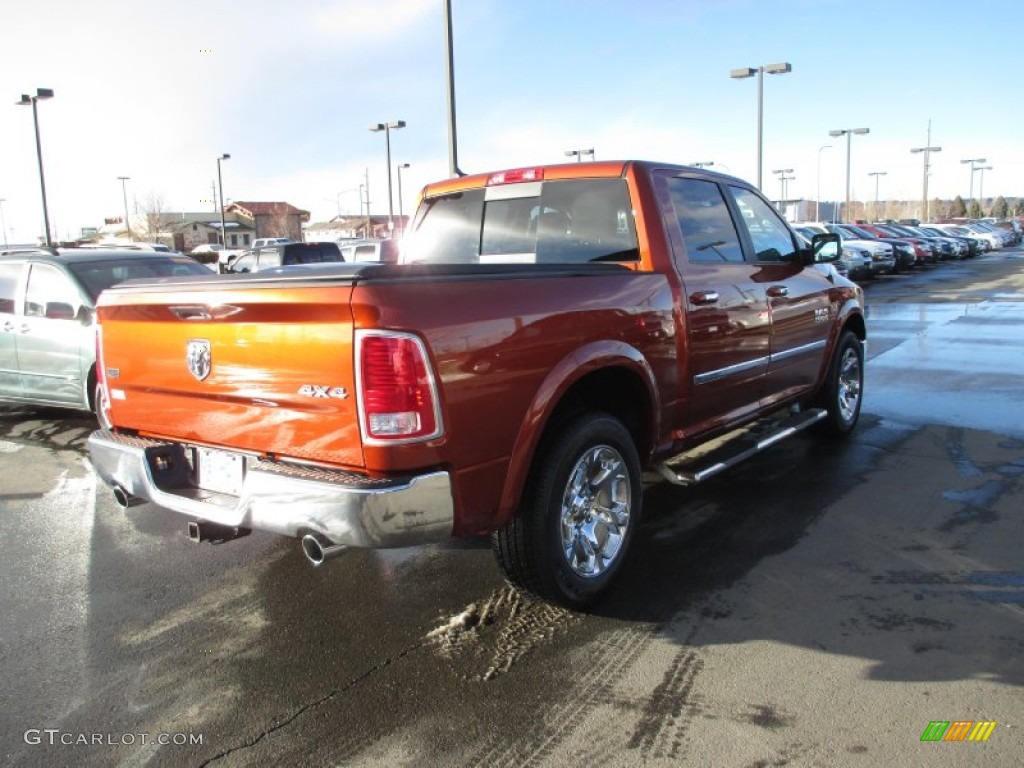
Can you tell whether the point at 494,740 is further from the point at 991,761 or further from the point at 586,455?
the point at 991,761

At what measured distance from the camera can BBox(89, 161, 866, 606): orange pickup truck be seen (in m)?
2.84

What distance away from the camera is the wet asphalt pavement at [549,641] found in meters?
2.72

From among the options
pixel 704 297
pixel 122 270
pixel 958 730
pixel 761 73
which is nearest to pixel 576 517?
pixel 704 297

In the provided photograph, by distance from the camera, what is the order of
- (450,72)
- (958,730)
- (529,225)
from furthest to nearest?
(450,72)
(529,225)
(958,730)

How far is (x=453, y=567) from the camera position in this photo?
4172 mm

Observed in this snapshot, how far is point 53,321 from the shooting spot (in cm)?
711

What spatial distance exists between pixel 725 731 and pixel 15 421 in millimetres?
7908

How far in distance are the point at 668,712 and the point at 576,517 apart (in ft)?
3.23

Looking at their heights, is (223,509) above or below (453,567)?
above

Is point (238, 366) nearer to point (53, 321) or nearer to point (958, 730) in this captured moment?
point (958, 730)

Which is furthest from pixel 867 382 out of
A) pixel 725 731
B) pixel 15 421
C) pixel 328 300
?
pixel 15 421

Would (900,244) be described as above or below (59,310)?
above

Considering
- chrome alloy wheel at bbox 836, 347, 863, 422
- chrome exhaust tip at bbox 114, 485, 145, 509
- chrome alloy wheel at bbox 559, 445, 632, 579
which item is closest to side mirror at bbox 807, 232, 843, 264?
chrome alloy wheel at bbox 836, 347, 863, 422

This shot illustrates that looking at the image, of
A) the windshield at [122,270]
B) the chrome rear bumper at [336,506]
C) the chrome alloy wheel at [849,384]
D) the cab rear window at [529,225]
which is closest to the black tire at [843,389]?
the chrome alloy wheel at [849,384]
